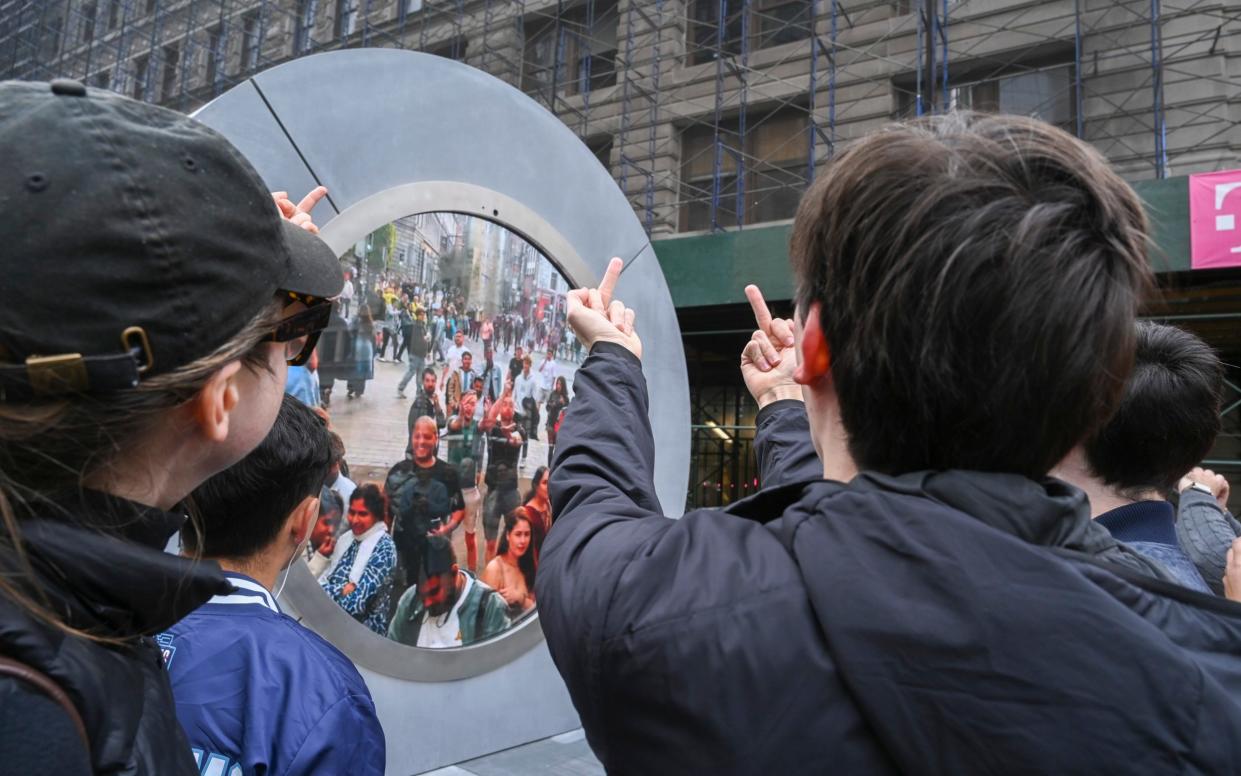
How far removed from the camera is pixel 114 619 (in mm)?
801

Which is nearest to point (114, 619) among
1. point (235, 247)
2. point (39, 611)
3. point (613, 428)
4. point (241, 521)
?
point (39, 611)

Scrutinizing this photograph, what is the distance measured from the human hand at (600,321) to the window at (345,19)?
1417 centimetres

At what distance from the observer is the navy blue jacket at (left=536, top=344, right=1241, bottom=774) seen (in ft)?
2.42

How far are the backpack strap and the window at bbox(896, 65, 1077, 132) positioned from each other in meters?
11.6

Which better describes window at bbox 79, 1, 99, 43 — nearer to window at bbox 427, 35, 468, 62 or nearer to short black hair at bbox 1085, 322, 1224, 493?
window at bbox 427, 35, 468, 62

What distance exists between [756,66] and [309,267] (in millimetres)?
12733

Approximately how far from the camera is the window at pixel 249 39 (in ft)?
49.6

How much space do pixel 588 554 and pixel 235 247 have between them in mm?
519

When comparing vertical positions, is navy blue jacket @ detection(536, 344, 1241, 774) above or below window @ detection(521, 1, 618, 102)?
below

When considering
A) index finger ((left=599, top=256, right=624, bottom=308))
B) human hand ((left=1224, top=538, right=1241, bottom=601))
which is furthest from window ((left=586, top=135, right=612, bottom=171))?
human hand ((left=1224, top=538, right=1241, bottom=601))

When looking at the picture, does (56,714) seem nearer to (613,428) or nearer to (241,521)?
(613,428)

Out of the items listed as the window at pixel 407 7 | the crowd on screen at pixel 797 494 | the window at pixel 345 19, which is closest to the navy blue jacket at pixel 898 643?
the crowd on screen at pixel 797 494

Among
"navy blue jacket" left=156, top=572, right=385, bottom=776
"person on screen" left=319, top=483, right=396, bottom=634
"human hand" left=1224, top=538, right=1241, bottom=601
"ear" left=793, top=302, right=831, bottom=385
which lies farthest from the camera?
"person on screen" left=319, top=483, right=396, bottom=634

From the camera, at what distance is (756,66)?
497 inches
